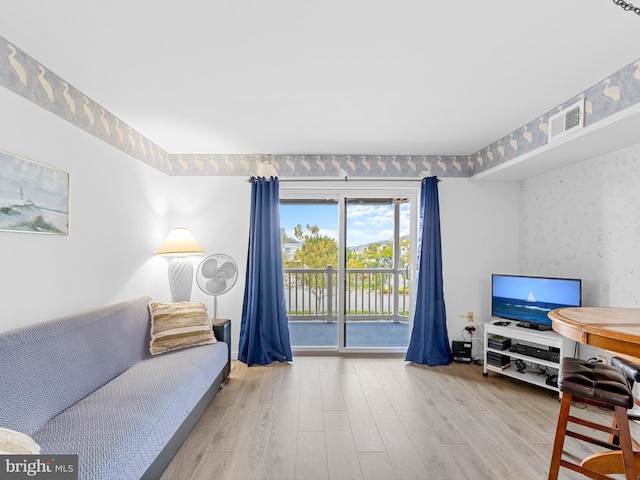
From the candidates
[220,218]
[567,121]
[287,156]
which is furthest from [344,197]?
[567,121]

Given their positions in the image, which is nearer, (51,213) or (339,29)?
(339,29)

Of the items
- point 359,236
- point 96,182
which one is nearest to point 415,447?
point 359,236

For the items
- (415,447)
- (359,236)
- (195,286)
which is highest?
(359,236)

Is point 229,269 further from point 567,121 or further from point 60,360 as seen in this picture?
point 567,121

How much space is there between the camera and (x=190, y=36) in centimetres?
170

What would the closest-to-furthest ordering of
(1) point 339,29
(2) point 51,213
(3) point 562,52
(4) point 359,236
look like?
1. (1) point 339,29
2. (3) point 562,52
3. (2) point 51,213
4. (4) point 359,236

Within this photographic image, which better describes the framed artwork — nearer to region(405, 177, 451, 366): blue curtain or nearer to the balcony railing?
the balcony railing

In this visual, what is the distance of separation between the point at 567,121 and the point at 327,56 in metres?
1.88

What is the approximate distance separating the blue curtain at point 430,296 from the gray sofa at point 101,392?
7.77 feet

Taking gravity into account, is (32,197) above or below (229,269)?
above

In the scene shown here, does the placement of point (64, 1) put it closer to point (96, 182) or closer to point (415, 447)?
point (96, 182)

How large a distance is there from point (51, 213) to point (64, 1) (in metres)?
1.25

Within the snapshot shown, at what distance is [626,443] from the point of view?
1573 mm

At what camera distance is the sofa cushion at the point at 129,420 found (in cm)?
141
